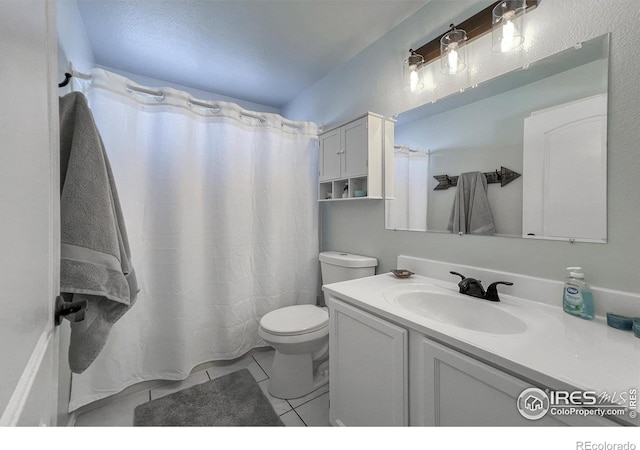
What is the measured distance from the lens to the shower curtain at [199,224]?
1.46 m

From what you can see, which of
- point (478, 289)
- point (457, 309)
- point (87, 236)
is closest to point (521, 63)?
point (478, 289)

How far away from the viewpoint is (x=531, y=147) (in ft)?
3.30

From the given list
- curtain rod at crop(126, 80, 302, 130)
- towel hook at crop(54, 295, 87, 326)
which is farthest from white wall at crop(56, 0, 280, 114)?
towel hook at crop(54, 295, 87, 326)

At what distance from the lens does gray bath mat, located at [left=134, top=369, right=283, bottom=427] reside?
1.35 metres

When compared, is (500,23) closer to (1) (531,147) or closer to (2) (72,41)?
(1) (531,147)

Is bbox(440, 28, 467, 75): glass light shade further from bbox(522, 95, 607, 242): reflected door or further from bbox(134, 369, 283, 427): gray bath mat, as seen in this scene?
bbox(134, 369, 283, 427): gray bath mat

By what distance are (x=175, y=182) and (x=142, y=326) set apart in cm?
91

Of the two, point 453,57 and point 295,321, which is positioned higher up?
point 453,57

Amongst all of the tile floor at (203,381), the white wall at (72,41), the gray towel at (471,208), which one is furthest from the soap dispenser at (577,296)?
the white wall at (72,41)

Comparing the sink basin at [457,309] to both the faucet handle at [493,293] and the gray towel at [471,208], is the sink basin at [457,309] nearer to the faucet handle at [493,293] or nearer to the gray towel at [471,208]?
the faucet handle at [493,293]

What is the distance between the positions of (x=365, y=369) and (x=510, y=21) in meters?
1.55

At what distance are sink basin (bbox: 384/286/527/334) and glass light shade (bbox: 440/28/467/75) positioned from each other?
1.08 meters

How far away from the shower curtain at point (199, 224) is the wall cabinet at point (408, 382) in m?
0.91

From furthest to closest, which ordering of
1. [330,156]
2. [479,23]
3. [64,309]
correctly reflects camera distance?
[330,156] → [479,23] → [64,309]
